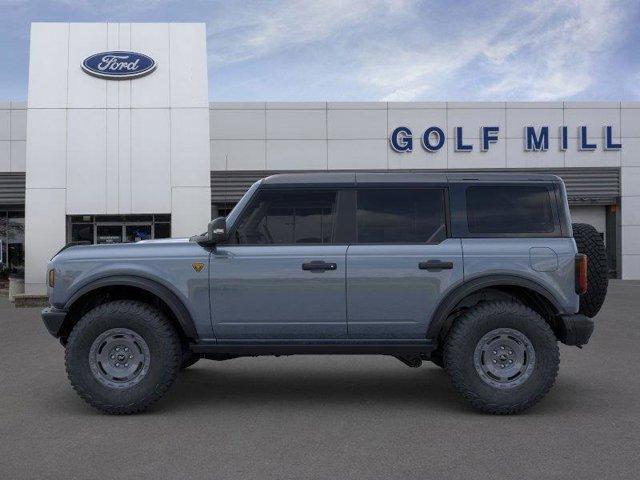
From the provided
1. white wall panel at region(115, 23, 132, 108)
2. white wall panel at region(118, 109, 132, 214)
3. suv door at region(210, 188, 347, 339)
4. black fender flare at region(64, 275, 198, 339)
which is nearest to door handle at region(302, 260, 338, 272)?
suv door at region(210, 188, 347, 339)

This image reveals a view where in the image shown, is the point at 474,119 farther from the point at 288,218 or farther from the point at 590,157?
the point at 288,218

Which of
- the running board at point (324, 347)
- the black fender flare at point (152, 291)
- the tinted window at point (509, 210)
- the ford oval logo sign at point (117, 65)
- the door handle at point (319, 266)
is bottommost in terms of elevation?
the running board at point (324, 347)

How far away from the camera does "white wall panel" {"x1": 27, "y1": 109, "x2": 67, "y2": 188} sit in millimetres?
22078

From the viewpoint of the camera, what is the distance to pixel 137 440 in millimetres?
5227

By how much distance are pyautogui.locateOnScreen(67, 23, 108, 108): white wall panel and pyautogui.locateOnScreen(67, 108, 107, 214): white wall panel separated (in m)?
0.29

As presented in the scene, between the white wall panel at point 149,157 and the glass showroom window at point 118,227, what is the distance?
3.70ft

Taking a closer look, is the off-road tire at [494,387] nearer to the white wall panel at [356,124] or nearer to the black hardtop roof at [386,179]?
the black hardtop roof at [386,179]

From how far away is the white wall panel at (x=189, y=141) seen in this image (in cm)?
2223

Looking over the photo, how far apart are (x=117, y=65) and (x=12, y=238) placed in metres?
9.96

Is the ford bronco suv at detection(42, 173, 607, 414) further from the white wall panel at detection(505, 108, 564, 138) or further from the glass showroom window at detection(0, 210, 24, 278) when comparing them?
the glass showroom window at detection(0, 210, 24, 278)

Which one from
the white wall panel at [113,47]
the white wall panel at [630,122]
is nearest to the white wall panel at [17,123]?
the white wall panel at [113,47]

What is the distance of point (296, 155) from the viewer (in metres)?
27.5

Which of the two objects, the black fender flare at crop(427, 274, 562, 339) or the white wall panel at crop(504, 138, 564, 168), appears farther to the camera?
the white wall panel at crop(504, 138, 564, 168)

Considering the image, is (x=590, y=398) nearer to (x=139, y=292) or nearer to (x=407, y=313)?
(x=407, y=313)
